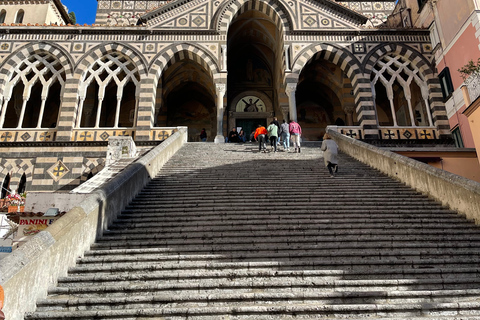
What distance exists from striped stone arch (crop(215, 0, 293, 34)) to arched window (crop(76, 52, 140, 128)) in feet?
18.7

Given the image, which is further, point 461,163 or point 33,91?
point 33,91

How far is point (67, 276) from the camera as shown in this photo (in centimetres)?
551

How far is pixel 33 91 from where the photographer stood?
71.8 feet

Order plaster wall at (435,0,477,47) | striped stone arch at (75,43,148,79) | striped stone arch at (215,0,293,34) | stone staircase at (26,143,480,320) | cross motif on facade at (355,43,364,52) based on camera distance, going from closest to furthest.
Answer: stone staircase at (26,143,480,320), plaster wall at (435,0,477,47), striped stone arch at (75,43,148,79), cross motif on facade at (355,43,364,52), striped stone arch at (215,0,293,34)

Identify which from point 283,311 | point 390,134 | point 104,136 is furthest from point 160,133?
point 283,311

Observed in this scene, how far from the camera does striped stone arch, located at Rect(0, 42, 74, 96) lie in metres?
18.5

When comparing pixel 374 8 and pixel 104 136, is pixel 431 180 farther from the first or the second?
pixel 374 8

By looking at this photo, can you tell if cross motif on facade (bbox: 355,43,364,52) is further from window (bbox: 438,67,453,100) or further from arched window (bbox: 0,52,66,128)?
arched window (bbox: 0,52,66,128)

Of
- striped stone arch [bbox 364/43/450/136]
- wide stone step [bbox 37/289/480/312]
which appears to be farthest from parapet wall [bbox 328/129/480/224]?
striped stone arch [bbox 364/43/450/136]

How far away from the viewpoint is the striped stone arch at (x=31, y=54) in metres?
18.5

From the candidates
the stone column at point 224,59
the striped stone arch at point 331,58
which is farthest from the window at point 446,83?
the stone column at point 224,59

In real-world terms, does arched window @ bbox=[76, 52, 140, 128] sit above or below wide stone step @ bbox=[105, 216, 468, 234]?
above

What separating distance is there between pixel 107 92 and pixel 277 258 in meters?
20.7

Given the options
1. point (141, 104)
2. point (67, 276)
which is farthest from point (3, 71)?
point (67, 276)
